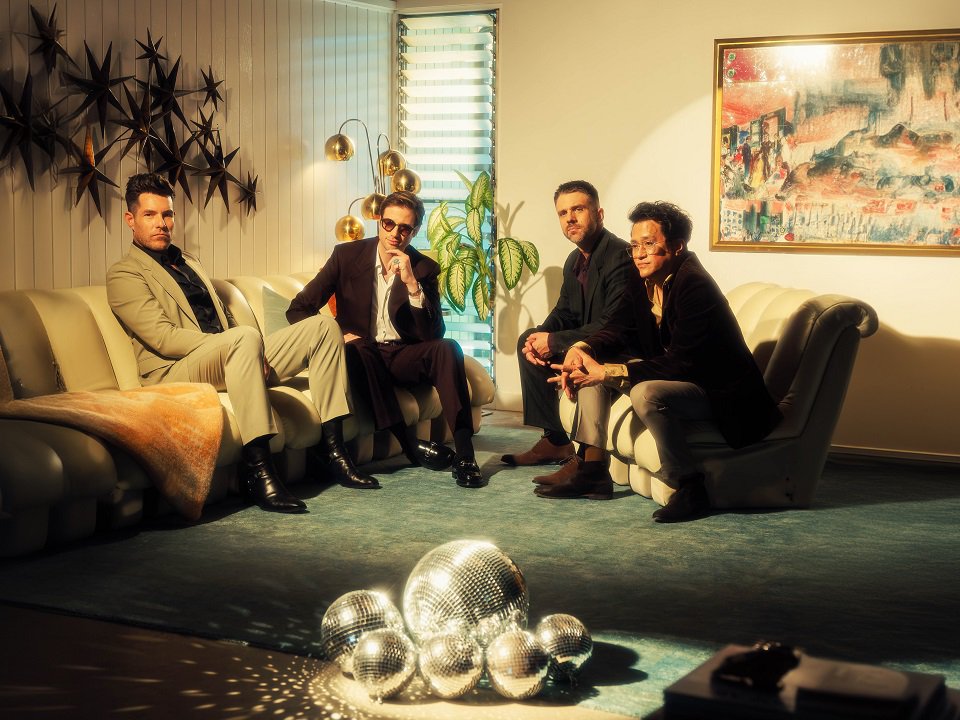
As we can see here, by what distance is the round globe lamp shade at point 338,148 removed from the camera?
247 inches

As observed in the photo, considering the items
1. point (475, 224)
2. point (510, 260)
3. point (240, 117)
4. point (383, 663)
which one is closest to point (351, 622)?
point (383, 663)

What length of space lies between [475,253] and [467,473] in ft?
6.67

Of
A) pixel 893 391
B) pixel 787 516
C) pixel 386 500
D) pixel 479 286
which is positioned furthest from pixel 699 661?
pixel 479 286

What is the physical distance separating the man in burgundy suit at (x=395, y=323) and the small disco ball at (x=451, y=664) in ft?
8.16

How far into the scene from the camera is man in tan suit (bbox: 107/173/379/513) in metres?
4.48

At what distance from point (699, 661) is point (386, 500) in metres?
2.03

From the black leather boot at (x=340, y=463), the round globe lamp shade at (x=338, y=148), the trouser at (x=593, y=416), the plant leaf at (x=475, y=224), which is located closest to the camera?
the trouser at (x=593, y=416)

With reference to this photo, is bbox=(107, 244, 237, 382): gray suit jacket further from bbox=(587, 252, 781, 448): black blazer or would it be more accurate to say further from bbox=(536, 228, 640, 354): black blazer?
bbox=(587, 252, 781, 448): black blazer

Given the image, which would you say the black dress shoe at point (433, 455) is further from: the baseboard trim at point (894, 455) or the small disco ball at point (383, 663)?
the small disco ball at point (383, 663)

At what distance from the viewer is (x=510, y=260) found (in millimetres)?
6645

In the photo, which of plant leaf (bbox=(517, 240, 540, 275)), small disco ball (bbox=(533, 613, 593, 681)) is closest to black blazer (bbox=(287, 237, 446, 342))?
plant leaf (bbox=(517, 240, 540, 275))

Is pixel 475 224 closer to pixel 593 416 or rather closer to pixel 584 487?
pixel 593 416

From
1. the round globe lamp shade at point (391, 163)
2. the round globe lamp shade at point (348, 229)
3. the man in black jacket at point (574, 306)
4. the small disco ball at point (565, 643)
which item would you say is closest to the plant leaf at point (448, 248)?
the round globe lamp shade at point (391, 163)

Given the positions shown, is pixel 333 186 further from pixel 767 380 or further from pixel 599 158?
pixel 767 380
